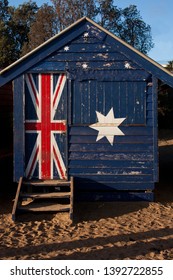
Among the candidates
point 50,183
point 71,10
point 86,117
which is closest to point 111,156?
point 86,117

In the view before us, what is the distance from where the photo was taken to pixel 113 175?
28.2ft

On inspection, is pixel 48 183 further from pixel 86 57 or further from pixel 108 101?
pixel 86 57

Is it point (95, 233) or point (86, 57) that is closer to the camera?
point (95, 233)

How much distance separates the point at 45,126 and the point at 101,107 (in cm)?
131

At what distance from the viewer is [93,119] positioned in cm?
859

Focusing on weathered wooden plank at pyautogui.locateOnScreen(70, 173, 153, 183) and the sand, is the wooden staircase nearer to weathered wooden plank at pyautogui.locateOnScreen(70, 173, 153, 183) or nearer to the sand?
the sand

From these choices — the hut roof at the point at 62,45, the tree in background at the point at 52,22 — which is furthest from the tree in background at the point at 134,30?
the hut roof at the point at 62,45

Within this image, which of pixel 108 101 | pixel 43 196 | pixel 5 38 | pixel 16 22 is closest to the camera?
pixel 43 196

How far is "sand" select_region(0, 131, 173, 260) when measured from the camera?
5.89 m

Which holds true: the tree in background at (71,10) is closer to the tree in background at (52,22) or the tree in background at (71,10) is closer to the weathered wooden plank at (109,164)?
the tree in background at (52,22)

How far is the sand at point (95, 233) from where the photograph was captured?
19.3 ft
